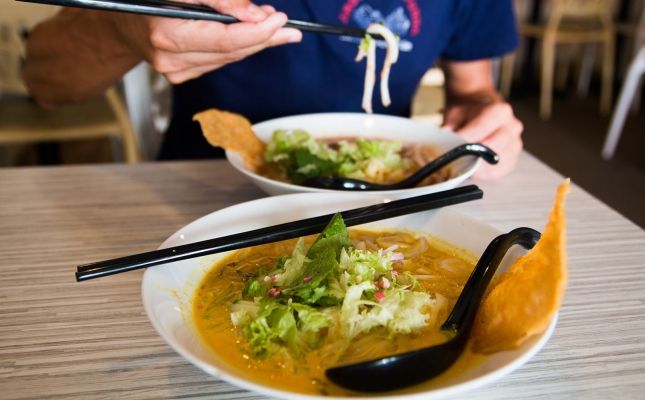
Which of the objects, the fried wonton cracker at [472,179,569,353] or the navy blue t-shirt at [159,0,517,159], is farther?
the navy blue t-shirt at [159,0,517,159]

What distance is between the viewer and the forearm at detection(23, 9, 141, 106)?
147cm

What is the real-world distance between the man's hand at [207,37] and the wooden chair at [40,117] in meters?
1.51

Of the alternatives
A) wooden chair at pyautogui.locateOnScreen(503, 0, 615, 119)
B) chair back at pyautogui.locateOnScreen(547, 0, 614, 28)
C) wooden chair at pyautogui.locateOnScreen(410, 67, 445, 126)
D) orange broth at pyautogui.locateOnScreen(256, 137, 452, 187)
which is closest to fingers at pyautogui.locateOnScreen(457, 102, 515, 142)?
orange broth at pyautogui.locateOnScreen(256, 137, 452, 187)

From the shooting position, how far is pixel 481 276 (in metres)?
0.72

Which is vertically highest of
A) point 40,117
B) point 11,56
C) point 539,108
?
point 11,56

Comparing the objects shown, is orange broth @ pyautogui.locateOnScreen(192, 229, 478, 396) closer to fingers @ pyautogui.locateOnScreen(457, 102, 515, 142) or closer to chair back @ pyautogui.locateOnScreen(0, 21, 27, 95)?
fingers @ pyautogui.locateOnScreen(457, 102, 515, 142)

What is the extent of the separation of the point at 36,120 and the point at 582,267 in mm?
2529

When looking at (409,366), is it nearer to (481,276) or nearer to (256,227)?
(481,276)

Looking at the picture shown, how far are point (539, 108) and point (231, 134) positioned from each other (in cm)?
523

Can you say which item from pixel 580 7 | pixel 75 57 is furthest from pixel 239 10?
pixel 580 7

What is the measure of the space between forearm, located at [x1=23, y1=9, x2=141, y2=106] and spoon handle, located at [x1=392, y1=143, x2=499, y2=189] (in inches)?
30.8

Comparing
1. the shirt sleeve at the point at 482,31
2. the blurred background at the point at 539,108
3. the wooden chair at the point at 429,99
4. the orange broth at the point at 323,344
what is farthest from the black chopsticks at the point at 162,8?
the wooden chair at the point at 429,99

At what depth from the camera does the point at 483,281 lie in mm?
717

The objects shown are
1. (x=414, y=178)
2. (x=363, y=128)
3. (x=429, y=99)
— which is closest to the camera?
(x=414, y=178)
